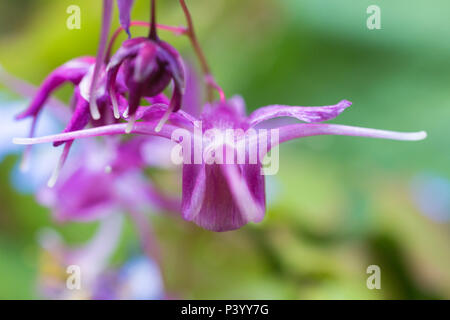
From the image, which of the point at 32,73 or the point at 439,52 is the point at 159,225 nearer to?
the point at 32,73

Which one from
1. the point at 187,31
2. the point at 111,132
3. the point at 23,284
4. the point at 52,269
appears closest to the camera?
the point at 111,132

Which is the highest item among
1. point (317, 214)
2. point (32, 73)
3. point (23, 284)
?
point (32, 73)

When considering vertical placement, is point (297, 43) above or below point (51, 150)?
above

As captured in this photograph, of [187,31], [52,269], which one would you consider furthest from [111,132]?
[52,269]

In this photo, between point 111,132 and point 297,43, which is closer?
point 111,132

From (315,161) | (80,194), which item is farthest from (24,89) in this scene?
(315,161)

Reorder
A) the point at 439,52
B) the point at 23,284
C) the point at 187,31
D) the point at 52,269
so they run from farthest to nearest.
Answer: the point at 439,52, the point at 23,284, the point at 52,269, the point at 187,31

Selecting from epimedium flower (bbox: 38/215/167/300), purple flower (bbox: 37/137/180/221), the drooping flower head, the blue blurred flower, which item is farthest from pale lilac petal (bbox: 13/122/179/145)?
the blue blurred flower

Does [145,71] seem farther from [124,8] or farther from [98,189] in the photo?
[98,189]
